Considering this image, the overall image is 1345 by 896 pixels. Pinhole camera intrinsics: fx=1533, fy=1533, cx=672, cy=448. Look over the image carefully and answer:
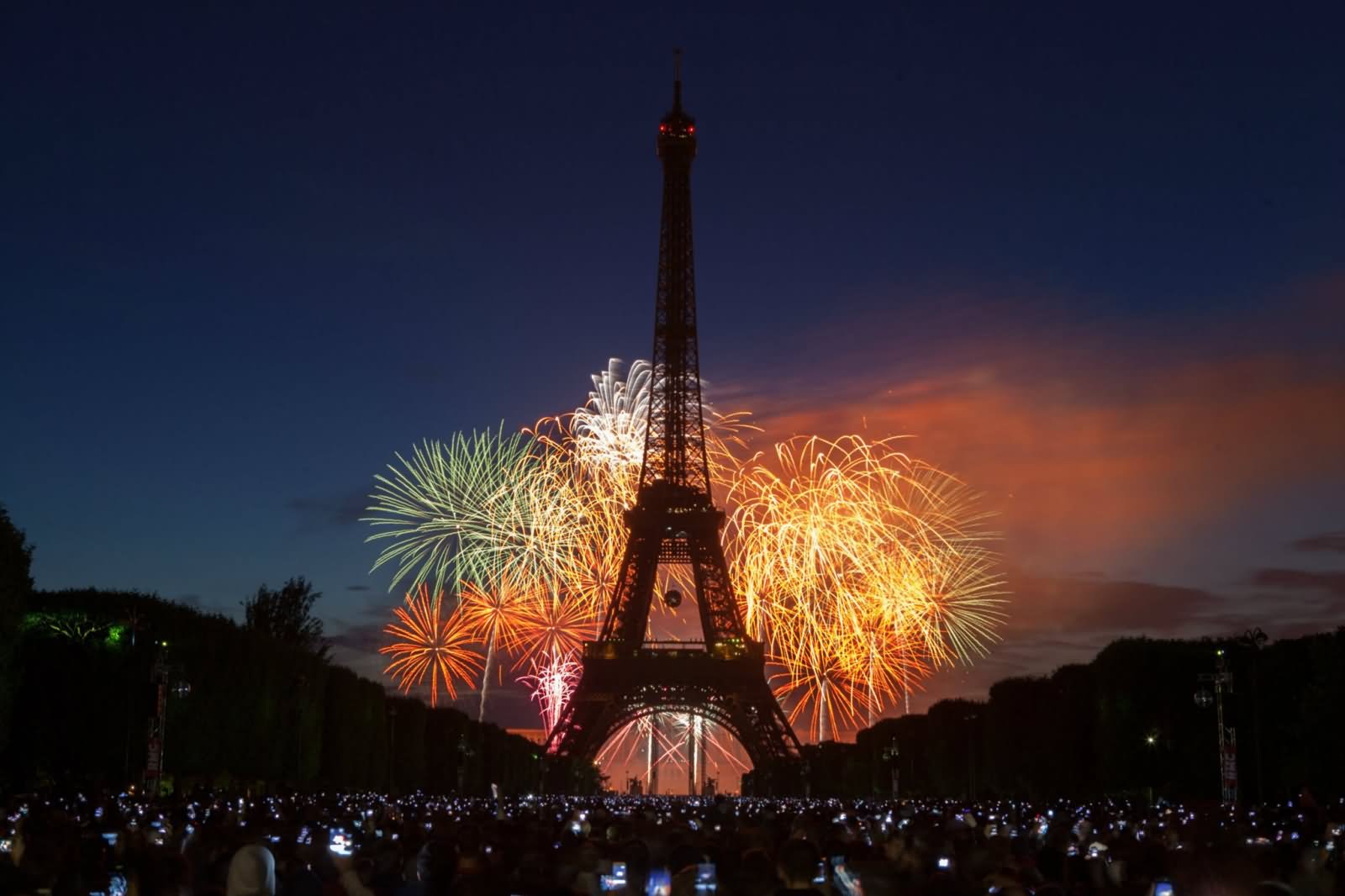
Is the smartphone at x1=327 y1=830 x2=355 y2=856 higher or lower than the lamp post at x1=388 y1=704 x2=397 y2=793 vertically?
lower

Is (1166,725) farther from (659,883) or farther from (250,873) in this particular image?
(250,873)

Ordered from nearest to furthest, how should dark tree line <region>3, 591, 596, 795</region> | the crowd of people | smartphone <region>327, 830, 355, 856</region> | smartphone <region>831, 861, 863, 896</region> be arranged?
the crowd of people, smartphone <region>831, 861, 863, 896</region>, smartphone <region>327, 830, 355, 856</region>, dark tree line <region>3, 591, 596, 795</region>

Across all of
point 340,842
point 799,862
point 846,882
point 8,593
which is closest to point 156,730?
point 8,593

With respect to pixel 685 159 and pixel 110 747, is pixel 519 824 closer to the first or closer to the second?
pixel 110 747

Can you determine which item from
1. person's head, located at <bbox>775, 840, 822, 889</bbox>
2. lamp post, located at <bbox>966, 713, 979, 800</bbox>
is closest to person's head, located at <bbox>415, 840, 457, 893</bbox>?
person's head, located at <bbox>775, 840, 822, 889</bbox>

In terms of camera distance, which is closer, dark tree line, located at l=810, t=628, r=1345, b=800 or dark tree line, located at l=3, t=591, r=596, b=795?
dark tree line, located at l=810, t=628, r=1345, b=800

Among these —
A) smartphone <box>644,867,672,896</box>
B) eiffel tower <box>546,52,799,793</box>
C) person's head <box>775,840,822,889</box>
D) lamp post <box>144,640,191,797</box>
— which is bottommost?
smartphone <box>644,867,672,896</box>

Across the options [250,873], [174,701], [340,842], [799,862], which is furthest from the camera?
[174,701]

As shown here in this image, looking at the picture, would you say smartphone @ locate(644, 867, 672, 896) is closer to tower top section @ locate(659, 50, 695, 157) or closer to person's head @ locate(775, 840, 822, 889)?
person's head @ locate(775, 840, 822, 889)
